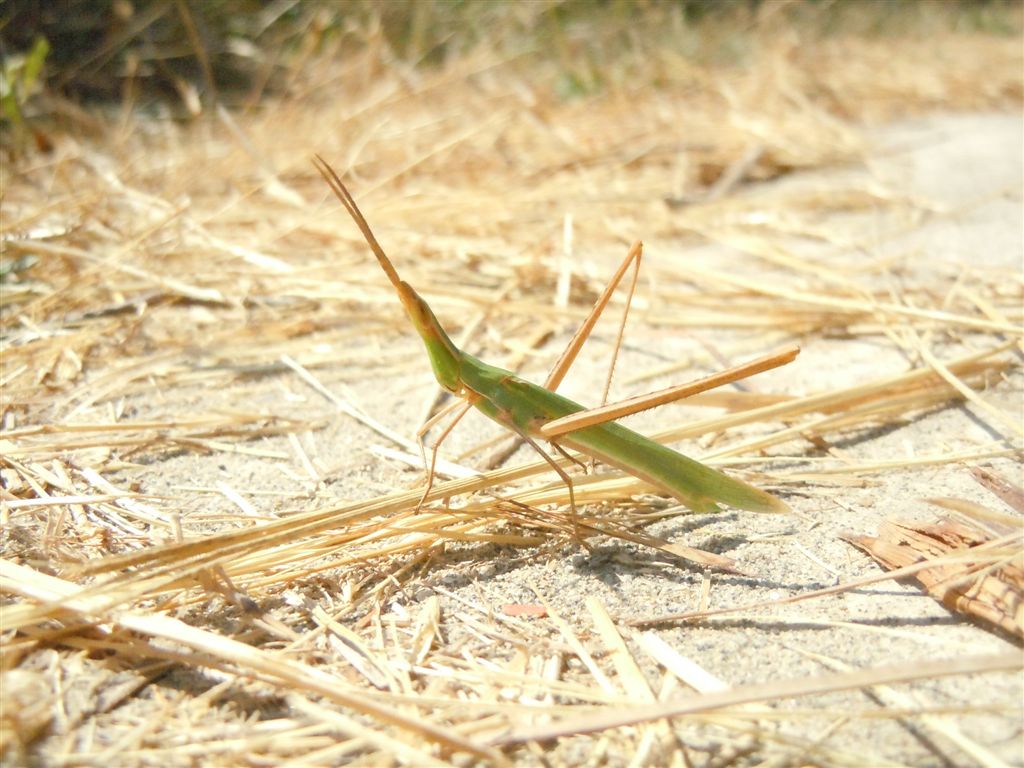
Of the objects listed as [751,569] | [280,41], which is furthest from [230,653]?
[280,41]

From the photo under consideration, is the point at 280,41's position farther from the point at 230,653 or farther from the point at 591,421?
the point at 230,653

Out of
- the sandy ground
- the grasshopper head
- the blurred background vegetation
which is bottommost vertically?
the sandy ground

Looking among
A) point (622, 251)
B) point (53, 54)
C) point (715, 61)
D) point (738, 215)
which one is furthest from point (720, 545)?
point (715, 61)

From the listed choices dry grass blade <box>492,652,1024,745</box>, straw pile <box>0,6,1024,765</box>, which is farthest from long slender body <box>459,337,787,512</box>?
dry grass blade <box>492,652,1024,745</box>

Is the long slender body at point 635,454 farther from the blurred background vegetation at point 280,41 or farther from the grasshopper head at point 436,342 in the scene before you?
the blurred background vegetation at point 280,41

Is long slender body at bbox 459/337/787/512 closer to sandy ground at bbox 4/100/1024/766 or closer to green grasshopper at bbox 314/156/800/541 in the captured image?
green grasshopper at bbox 314/156/800/541

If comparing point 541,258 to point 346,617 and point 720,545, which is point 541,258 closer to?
point 720,545
